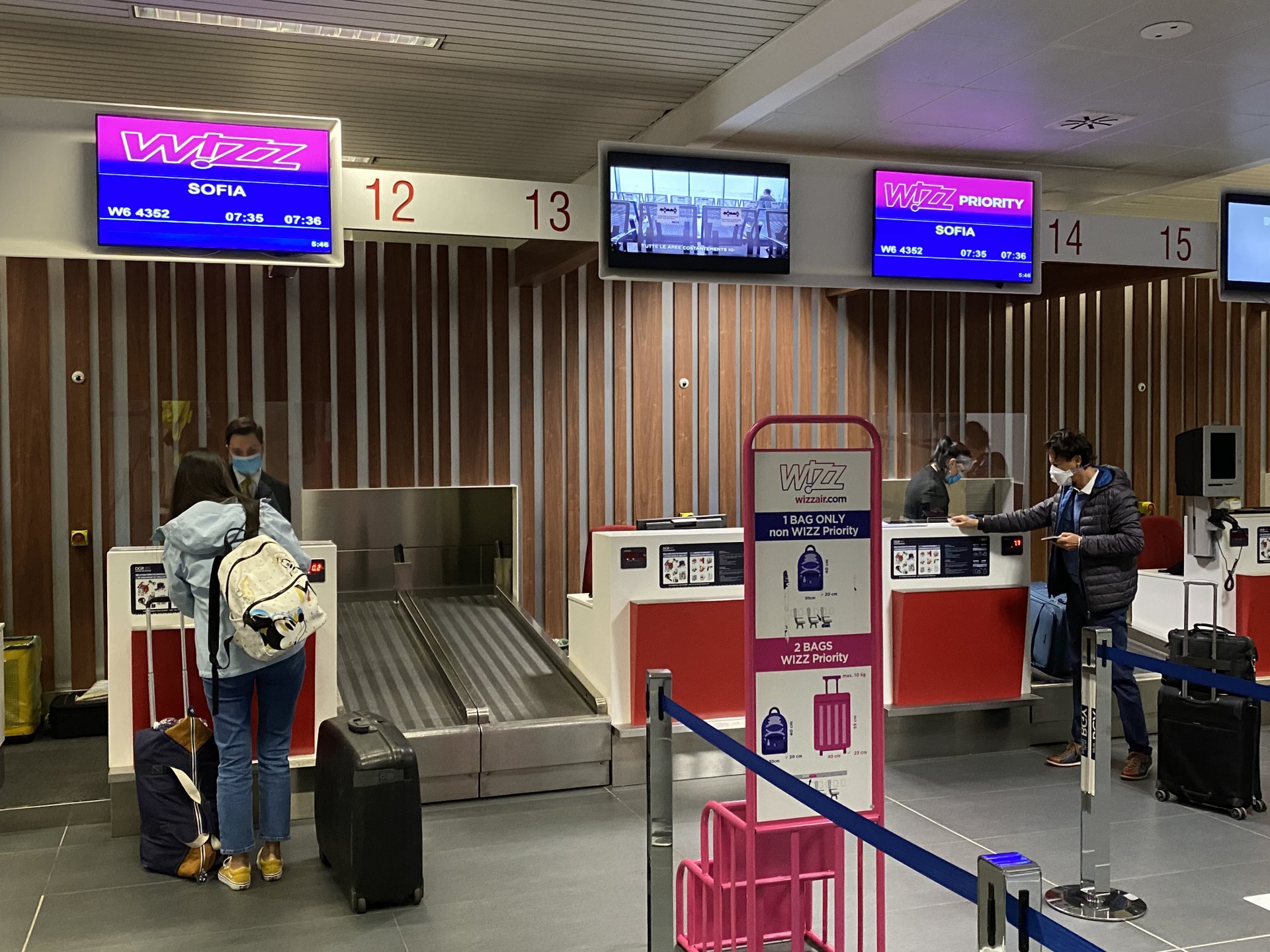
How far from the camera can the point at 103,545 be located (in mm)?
7875

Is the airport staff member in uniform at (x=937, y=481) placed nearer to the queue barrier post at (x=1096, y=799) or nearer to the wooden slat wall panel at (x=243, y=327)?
the queue barrier post at (x=1096, y=799)

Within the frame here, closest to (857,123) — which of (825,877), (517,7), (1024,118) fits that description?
(1024,118)

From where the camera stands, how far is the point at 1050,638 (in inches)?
271

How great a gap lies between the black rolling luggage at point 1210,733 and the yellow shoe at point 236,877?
4.08 meters

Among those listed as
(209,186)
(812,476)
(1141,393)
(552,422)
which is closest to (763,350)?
(552,422)

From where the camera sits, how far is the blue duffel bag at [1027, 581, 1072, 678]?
6.84m

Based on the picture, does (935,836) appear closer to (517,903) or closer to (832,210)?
(517,903)

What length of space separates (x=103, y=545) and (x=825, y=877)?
239 inches

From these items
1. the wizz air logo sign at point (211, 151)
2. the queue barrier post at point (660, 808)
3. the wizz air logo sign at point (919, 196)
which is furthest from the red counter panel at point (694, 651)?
the wizz air logo sign at point (211, 151)

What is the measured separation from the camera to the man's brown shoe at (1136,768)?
5820 mm

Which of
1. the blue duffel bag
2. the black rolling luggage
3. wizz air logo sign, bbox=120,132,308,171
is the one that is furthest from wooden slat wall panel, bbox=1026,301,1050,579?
wizz air logo sign, bbox=120,132,308,171

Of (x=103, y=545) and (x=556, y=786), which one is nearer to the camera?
(x=556, y=786)

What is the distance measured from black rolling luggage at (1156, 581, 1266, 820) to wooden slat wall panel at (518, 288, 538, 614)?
15.1ft

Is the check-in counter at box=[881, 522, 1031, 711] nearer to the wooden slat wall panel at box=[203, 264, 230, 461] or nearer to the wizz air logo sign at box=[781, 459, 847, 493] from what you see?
the wizz air logo sign at box=[781, 459, 847, 493]
